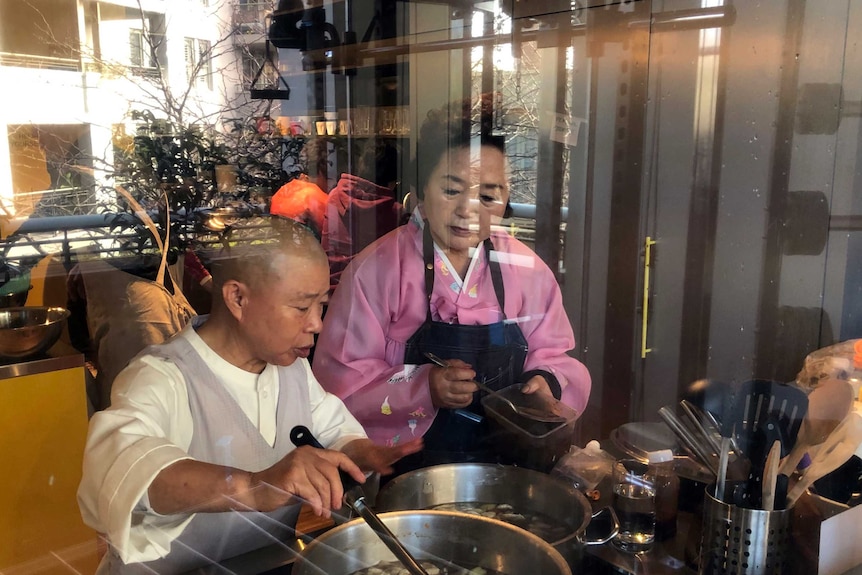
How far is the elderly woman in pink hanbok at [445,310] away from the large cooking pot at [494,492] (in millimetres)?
162

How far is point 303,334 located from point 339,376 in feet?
0.66

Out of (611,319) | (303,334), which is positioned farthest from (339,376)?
(611,319)

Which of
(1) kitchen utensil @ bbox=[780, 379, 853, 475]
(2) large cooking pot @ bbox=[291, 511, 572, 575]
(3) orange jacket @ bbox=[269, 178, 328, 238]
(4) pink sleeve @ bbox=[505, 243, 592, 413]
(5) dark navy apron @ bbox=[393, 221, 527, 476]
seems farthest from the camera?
(4) pink sleeve @ bbox=[505, 243, 592, 413]

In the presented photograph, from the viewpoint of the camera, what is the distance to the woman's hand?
3.77ft

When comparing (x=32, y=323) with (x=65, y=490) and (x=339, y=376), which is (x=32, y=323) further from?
(x=339, y=376)

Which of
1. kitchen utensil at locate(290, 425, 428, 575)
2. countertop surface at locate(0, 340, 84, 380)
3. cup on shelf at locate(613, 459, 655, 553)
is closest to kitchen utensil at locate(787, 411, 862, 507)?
cup on shelf at locate(613, 459, 655, 553)

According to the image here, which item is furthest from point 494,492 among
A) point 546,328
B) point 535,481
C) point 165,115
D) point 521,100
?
point 521,100

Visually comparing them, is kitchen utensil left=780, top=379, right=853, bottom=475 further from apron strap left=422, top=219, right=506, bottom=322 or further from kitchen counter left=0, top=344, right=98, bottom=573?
kitchen counter left=0, top=344, right=98, bottom=573

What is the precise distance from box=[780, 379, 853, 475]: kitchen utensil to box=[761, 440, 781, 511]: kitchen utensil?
0.03m

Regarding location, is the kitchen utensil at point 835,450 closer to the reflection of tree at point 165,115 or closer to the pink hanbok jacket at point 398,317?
the pink hanbok jacket at point 398,317

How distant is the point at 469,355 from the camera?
1.18m

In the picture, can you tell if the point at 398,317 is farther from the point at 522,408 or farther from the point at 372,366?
the point at 522,408

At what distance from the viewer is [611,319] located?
1910 millimetres

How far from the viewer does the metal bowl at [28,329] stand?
0.81 meters
